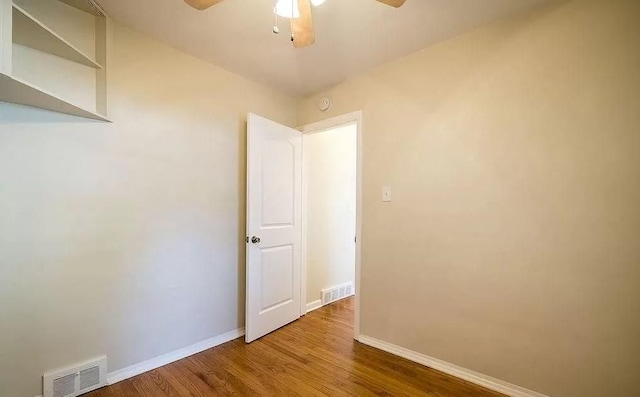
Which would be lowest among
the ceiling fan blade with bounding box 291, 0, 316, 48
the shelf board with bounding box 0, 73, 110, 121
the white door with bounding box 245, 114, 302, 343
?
the white door with bounding box 245, 114, 302, 343

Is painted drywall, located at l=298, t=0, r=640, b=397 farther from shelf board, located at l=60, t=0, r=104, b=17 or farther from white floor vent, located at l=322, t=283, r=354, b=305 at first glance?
shelf board, located at l=60, t=0, r=104, b=17

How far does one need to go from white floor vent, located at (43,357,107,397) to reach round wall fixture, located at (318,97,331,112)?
8.35ft

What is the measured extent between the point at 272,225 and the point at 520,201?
1.89m

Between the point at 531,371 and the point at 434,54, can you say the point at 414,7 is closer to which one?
the point at 434,54

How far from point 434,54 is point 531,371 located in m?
2.15

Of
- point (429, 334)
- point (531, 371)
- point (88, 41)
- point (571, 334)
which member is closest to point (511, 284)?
point (571, 334)

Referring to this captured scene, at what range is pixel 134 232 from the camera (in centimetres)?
190

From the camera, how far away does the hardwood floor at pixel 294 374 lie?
5.70 feet

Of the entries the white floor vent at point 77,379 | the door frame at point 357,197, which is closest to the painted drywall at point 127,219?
the white floor vent at point 77,379

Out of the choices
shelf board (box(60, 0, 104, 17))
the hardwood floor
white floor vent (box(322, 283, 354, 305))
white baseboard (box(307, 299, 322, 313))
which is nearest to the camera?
shelf board (box(60, 0, 104, 17))

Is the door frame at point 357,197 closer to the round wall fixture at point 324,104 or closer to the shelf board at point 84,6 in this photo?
the round wall fixture at point 324,104

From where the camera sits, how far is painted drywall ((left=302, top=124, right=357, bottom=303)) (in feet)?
10.3

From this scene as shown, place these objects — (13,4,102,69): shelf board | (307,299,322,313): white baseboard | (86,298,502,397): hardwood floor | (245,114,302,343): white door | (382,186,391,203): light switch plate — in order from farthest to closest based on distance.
Answer: (307,299,322,313): white baseboard < (245,114,302,343): white door < (382,186,391,203): light switch plate < (86,298,502,397): hardwood floor < (13,4,102,69): shelf board

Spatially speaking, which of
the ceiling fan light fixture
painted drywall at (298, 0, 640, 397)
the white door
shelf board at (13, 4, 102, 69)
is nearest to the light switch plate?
painted drywall at (298, 0, 640, 397)
